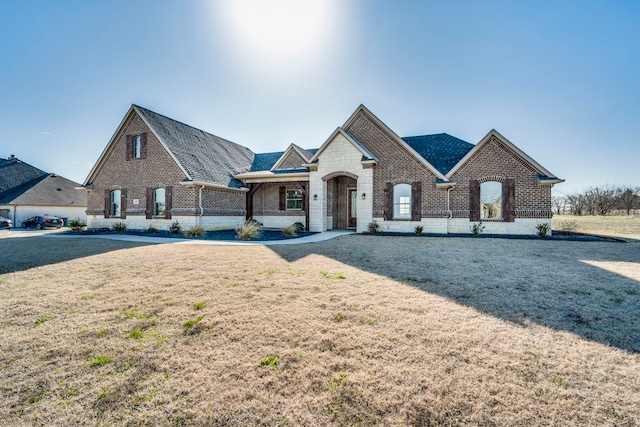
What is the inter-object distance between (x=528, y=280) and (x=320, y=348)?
5.10 meters

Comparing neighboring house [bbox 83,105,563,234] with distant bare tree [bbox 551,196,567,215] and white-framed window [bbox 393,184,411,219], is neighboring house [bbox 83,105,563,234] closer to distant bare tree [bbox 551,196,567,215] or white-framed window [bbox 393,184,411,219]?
white-framed window [bbox 393,184,411,219]

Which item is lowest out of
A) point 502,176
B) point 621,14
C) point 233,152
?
point 502,176

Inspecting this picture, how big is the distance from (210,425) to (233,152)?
22347 millimetres

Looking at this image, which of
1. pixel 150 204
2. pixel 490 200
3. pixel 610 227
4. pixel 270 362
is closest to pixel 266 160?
pixel 150 204

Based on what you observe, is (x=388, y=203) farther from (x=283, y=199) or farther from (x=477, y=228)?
(x=283, y=199)

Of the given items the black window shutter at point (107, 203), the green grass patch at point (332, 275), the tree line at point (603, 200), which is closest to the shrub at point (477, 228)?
the green grass patch at point (332, 275)

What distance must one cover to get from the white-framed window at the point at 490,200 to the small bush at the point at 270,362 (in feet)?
48.1

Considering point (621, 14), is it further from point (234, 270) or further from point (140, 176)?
point (140, 176)

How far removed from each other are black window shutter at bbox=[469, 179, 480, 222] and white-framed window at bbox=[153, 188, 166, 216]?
17.7 metres

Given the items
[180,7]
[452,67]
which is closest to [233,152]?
[180,7]

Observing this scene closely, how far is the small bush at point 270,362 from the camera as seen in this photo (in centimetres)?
291

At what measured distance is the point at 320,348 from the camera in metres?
3.20

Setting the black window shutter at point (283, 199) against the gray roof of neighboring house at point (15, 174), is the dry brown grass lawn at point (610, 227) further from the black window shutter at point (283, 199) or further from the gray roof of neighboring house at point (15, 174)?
the gray roof of neighboring house at point (15, 174)

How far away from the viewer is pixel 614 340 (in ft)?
11.1
